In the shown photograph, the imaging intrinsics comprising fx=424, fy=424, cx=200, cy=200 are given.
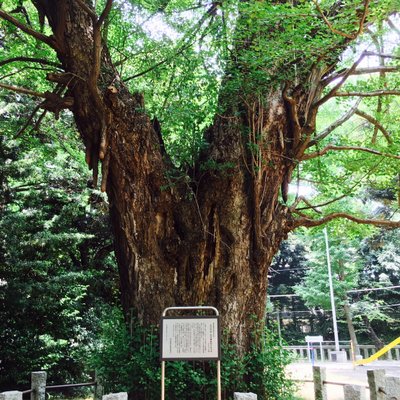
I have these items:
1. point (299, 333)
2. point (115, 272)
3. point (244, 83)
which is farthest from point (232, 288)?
point (299, 333)

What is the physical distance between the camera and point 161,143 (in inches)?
245

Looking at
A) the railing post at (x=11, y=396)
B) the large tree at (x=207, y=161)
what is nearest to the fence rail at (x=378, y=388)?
the large tree at (x=207, y=161)

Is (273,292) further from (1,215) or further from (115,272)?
(1,215)

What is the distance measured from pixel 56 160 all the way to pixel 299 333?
20.1 meters

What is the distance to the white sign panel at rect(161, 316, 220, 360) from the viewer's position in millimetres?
4414

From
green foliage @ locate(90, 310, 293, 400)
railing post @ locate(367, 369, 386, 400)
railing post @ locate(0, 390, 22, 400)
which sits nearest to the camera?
railing post @ locate(0, 390, 22, 400)

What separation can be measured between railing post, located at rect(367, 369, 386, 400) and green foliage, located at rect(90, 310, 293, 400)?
1097mm

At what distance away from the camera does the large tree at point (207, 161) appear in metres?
5.59

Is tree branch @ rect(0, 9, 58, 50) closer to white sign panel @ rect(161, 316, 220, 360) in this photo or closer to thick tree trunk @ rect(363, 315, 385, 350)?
white sign panel @ rect(161, 316, 220, 360)

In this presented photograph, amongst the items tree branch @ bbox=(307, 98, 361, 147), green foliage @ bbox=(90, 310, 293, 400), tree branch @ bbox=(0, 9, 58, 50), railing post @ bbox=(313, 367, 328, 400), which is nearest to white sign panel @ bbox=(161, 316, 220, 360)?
green foliage @ bbox=(90, 310, 293, 400)

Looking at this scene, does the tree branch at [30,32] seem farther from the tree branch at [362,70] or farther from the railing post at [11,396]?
the tree branch at [362,70]

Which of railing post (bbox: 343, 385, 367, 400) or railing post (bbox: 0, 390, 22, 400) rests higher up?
railing post (bbox: 0, 390, 22, 400)

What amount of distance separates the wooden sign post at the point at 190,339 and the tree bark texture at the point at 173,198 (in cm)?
114

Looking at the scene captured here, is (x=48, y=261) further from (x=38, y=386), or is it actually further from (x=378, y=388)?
(x=378, y=388)
